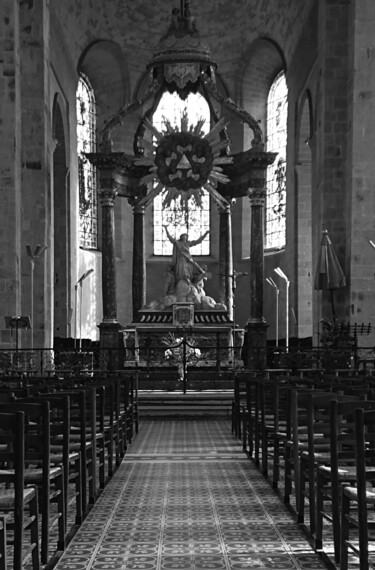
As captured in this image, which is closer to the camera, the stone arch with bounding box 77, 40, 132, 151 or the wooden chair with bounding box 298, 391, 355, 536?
the wooden chair with bounding box 298, 391, 355, 536

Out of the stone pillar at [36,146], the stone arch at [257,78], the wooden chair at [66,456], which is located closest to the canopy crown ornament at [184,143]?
the stone pillar at [36,146]

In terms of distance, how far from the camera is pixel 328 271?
20.6 metres

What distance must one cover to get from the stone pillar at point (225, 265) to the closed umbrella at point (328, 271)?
448 centimetres

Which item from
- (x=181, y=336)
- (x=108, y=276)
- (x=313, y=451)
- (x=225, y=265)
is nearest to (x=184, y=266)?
(x=225, y=265)

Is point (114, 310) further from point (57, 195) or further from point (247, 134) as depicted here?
point (247, 134)

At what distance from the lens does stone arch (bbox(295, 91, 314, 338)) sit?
92.6 ft

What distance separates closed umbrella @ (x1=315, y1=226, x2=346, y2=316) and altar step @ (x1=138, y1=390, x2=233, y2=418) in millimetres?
4433

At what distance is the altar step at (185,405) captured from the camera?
15602 millimetres

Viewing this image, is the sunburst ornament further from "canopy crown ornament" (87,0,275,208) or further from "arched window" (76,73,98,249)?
"arched window" (76,73,98,249)

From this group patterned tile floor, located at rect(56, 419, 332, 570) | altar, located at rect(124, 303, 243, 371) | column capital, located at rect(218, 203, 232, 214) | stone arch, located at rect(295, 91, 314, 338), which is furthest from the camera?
stone arch, located at rect(295, 91, 314, 338)

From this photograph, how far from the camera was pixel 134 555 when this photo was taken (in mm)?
5754

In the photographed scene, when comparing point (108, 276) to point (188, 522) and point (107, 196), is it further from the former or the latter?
point (188, 522)

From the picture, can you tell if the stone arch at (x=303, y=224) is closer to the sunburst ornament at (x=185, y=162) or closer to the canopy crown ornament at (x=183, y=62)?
the sunburst ornament at (x=185, y=162)

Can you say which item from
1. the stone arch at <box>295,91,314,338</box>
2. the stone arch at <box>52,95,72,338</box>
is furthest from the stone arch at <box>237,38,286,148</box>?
the stone arch at <box>52,95,72,338</box>
